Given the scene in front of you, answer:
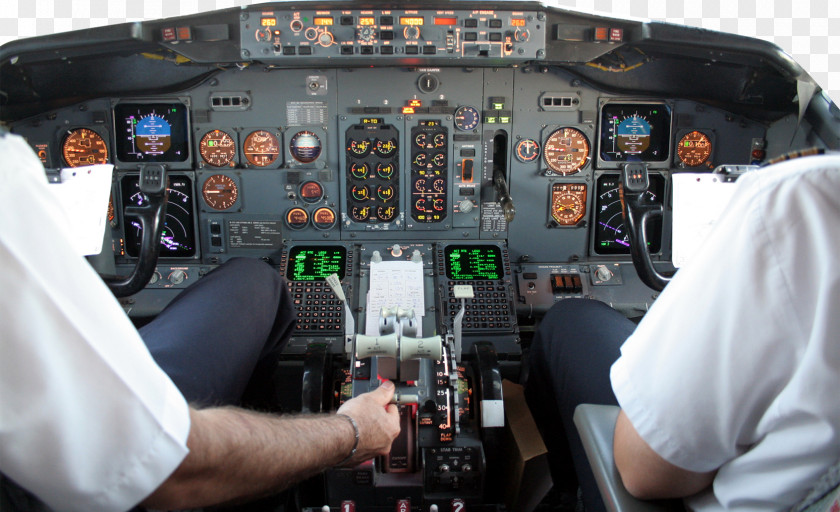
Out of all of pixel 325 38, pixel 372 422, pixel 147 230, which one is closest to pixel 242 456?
pixel 372 422

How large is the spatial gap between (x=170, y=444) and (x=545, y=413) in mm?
1788

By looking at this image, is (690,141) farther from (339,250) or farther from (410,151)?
(339,250)

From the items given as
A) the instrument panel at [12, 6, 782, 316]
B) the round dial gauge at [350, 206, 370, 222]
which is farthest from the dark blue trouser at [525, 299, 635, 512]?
the round dial gauge at [350, 206, 370, 222]

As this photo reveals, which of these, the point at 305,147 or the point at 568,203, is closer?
the point at 305,147

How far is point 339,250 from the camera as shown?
357 cm

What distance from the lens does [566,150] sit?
3.56 meters

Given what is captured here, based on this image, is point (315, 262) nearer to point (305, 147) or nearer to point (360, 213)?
point (360, 213)

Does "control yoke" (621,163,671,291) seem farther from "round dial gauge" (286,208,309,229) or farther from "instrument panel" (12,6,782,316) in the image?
"round dial gauge" (286,208,309,229)

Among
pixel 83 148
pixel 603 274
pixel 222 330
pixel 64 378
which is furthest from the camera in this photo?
pixel 603 274

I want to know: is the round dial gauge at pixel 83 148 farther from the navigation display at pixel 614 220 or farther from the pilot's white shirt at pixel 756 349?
the pilot's white shirt at pixel 756 349

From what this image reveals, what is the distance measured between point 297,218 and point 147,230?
1059 millimetres

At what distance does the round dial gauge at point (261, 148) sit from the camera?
11.5 feet

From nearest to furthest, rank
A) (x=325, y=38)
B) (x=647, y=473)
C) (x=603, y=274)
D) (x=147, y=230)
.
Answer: (x=647, y=473), (x=147, y=230), (x=325, y=38), (x=603, y=274)

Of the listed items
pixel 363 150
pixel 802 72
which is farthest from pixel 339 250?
pixel 802 72
